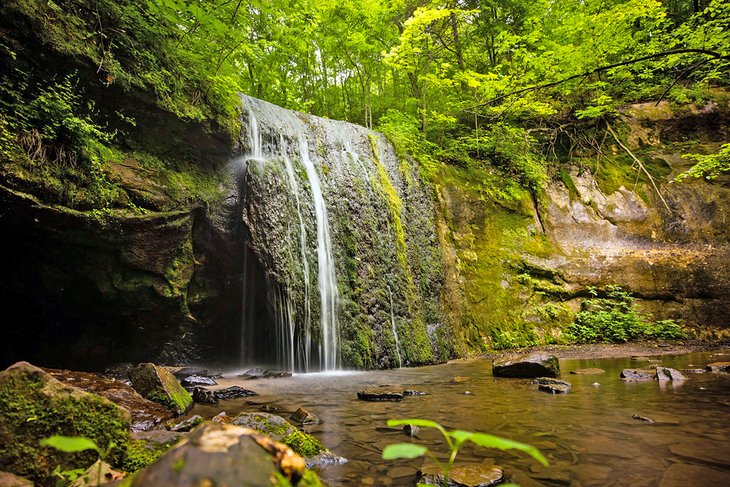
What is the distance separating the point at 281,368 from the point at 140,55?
5482mm

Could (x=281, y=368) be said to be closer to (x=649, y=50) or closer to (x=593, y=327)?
(x=593, y=327)

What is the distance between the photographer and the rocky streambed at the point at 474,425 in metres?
2.15

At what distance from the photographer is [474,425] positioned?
10.8 ft

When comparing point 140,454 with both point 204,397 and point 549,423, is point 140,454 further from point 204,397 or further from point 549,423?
point 549,423

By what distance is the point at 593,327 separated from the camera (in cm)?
959

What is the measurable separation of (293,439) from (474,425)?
1579 millimetres

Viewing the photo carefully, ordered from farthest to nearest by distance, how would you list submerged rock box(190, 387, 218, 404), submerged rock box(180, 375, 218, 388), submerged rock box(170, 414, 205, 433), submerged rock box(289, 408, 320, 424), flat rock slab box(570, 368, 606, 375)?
flat rock slab box(570, 368, 606, 375) → submerged rock box(180, 375, 218, 388) → submerged rock box(190, 387, 218, 404) → submerged rock box(289, 408, 320, 424) → submerged rock box(170, 414, 205, 433)

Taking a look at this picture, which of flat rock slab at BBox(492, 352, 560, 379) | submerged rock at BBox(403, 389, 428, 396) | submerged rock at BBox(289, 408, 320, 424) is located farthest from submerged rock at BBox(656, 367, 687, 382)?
submerged rock at BBox(289, 408, 320, 424)

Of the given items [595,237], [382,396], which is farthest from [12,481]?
[595,237]

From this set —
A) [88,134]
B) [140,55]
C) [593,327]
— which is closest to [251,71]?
[140,55]

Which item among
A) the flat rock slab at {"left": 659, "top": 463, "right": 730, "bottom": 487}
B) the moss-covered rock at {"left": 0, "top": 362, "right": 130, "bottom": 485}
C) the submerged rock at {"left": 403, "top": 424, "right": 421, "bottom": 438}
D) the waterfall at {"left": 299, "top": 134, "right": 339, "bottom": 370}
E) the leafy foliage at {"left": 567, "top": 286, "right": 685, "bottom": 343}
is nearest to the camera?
the moss-covered rock at {"left": 0, "top": 362, "right": 130, "bottom": 485}

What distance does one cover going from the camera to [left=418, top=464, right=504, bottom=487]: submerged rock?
2115 mm

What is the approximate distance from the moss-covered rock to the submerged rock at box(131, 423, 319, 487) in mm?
1228

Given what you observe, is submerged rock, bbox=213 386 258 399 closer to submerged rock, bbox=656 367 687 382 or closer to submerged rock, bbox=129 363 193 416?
submerged rock, bbox=129 363 193 416
